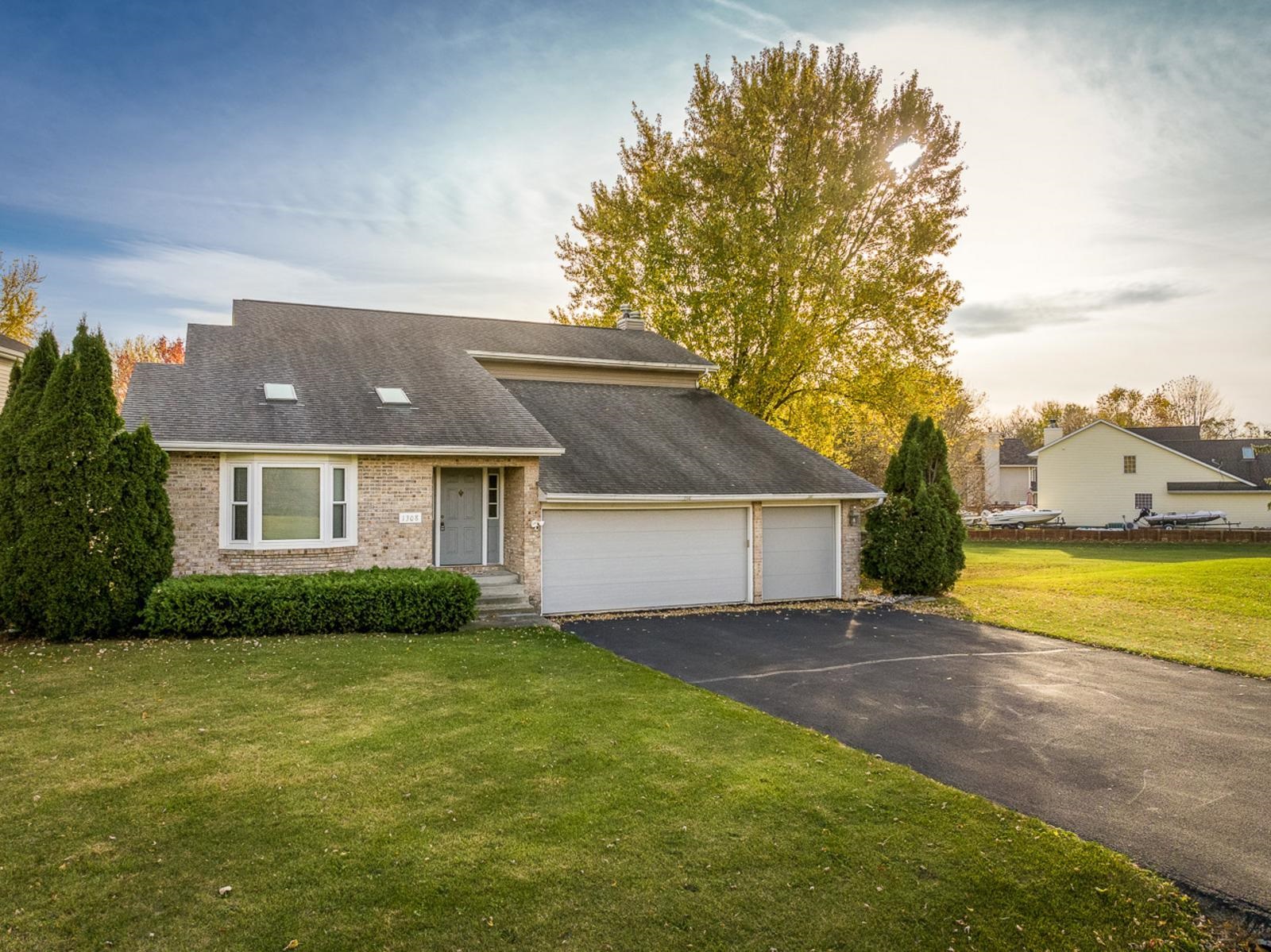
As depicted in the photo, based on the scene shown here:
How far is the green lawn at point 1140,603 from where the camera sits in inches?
494

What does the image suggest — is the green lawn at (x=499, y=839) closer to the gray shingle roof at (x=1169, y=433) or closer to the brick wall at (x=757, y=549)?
the brick wall at (x=757, y=549)

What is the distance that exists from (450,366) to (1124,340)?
70.2 ft

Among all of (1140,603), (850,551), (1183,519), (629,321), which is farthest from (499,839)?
(1183,519)

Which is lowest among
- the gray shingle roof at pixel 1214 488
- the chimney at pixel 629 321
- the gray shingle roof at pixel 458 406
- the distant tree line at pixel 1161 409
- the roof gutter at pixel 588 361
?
the gray shingle roof at pixel 1214 488

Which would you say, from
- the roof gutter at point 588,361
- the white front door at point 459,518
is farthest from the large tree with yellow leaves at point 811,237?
the white front door at point 459,518

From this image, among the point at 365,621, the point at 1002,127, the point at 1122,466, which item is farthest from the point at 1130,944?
the point at 1122,466

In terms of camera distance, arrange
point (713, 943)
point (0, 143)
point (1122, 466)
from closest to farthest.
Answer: point (713, 943)
point (0, 143)
point (1122, 466)

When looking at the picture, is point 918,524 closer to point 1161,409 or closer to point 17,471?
point 17,471

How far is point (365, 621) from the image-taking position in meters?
11.9

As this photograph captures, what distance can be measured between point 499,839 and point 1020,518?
→ 40.9 meters

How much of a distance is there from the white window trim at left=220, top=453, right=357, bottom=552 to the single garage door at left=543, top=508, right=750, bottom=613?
3653 mm

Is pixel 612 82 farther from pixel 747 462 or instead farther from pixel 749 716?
pixel 749 716

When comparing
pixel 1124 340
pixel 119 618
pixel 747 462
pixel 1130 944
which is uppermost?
pixel 1124 340

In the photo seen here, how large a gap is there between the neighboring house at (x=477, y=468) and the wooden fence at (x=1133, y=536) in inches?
831
